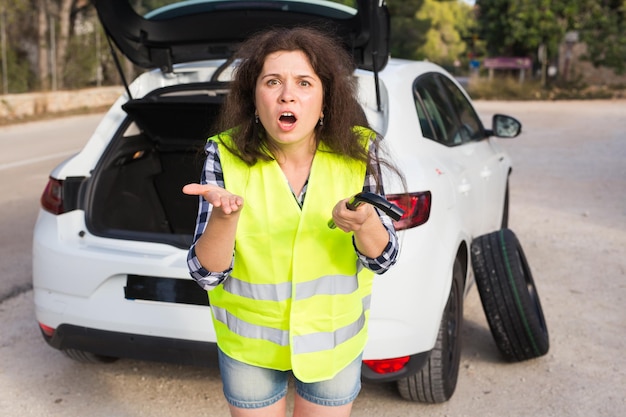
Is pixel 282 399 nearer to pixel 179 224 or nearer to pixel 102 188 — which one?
pixel 102 188

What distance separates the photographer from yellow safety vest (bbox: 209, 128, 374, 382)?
2.02 metres

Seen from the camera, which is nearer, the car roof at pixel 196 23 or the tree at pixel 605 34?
the car roof at pixel 196 23

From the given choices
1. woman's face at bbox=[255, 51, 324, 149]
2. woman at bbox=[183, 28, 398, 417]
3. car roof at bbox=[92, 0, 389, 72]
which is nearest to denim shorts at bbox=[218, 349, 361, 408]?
woman at bbox=[183, 28, 398, 417]

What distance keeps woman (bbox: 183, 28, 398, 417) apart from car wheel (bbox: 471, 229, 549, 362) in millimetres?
2002

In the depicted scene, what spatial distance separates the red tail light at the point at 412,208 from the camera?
3.25m

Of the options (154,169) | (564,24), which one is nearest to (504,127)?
(154,169)

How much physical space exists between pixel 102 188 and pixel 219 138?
1.89 meters

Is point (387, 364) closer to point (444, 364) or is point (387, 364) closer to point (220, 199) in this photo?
point (444, 364)

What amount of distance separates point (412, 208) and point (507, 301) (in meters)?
1.02

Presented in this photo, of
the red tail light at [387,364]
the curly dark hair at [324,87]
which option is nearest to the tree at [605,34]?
the red tail light at [387,364]

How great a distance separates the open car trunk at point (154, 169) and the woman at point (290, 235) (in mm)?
1381

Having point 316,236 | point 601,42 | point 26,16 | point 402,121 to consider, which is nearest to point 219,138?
point 316,236

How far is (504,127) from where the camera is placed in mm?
5145

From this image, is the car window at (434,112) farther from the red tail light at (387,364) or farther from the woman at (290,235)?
the woman at (290,235)
